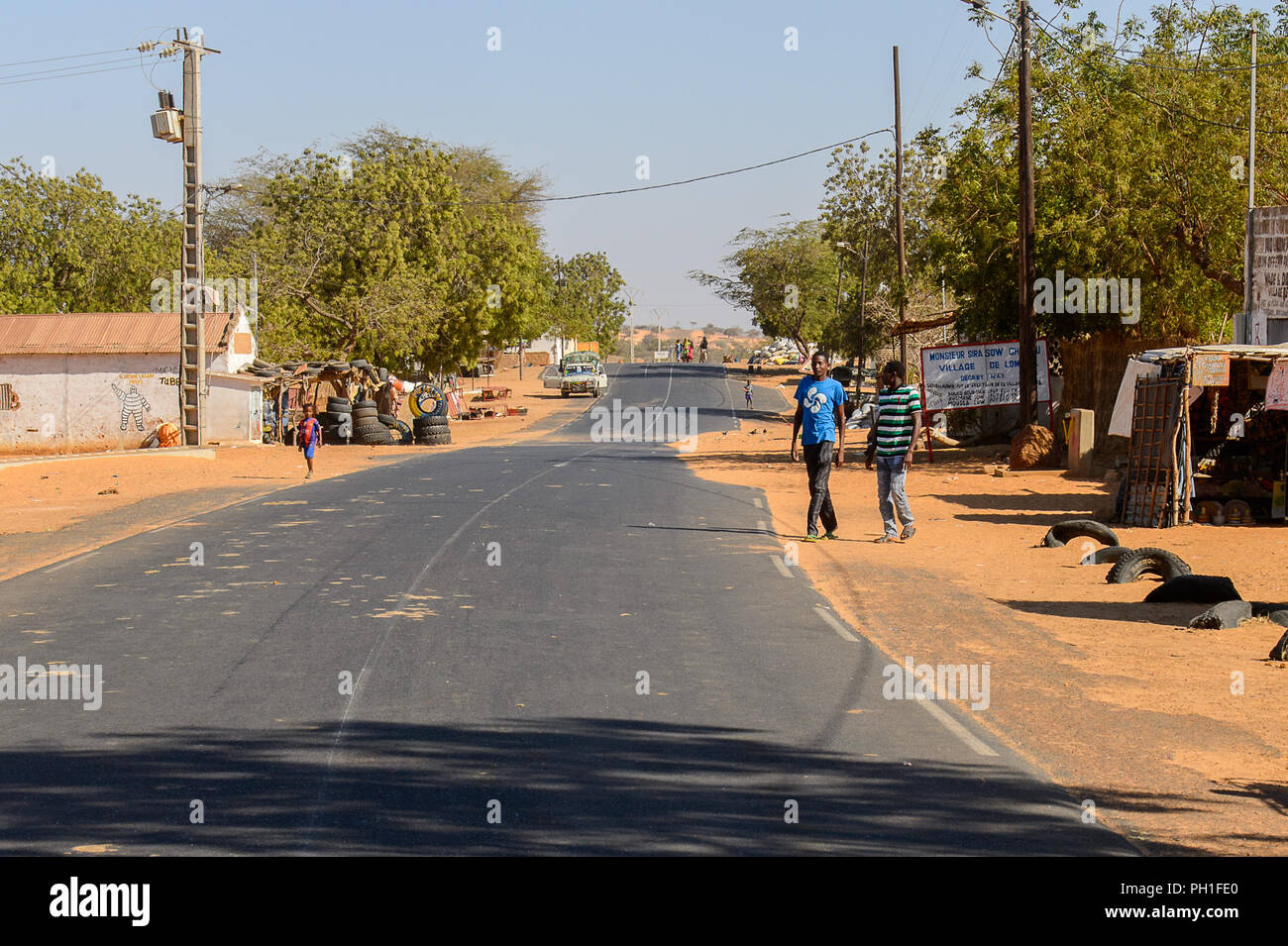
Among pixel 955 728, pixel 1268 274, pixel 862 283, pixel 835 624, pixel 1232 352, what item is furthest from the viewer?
pixel 862 283

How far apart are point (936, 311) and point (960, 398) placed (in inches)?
1243

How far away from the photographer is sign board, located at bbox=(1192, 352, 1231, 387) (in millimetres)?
17578

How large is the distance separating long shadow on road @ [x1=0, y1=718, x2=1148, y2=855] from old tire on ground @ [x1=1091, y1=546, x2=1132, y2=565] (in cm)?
896

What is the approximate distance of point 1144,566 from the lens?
14.0 m

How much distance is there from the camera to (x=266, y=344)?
4844 cm

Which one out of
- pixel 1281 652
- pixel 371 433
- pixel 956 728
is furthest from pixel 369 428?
pixel 956 728

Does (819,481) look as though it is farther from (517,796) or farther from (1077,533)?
(517,796)

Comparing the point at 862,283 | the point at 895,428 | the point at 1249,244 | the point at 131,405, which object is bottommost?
the point at 895,428

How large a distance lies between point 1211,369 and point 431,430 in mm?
27662

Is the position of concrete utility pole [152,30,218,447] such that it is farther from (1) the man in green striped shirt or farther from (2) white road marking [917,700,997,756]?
(2) white road marking [917,700,997,756]

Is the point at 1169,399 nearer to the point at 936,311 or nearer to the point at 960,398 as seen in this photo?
the point at 960,398

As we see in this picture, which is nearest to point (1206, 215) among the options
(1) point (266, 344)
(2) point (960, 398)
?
(2) point (960, 398)

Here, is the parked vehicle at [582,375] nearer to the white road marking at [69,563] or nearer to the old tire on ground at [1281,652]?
the white road marking at [69,563]

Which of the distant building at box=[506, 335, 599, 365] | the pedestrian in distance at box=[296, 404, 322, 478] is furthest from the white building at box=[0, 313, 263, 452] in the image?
the distant building at box=[506, 335, 599, 365]
